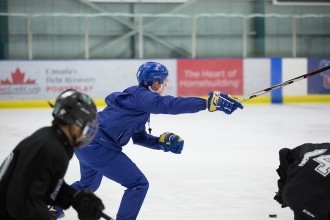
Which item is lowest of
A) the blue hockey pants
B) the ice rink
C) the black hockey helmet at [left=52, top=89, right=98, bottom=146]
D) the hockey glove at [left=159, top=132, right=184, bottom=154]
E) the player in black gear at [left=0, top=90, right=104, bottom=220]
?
the ice rink

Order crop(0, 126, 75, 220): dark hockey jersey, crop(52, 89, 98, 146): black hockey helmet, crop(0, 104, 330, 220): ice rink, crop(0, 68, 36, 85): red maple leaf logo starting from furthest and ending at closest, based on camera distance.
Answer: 1. crop(0, 68, 36, 85): red maple leaf logo
2. crop(0, 104, 330, 220): ice rink
3. crop(52, 89, 98, 146): black hockey helmet
4. crop(0, 126, 75, 220): dark hockey jersey

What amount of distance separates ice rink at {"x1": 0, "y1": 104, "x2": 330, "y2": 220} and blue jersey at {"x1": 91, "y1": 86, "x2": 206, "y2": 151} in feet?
2.64

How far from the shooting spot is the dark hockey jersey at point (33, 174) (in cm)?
262

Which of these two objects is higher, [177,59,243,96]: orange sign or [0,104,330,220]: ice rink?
[177,59,243,96]: orange sign

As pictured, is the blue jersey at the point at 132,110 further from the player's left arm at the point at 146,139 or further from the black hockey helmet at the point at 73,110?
the black hockey helmet at the point at 73,110

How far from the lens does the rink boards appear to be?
13.5 meters

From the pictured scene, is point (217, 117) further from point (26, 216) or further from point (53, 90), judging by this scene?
point (26, 216)

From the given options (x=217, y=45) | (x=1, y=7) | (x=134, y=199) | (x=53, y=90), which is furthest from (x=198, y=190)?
(x=217, y=45)

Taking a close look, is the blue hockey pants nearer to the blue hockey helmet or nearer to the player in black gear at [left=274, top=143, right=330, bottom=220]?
the blue hockey helmet

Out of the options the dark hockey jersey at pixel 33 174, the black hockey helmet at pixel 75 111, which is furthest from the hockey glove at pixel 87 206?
the black hockey helmet at pixel 75 111

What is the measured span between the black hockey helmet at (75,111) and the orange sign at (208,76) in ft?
37.6

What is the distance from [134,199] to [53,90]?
9622mm

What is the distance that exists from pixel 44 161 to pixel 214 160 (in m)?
4.97

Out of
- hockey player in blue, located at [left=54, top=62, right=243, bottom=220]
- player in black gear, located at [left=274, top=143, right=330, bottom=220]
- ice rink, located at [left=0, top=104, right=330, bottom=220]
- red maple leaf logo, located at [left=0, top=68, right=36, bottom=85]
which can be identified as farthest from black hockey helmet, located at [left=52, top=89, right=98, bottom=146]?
red maple leaf logo, located at [left=0, top=68, right=36, bottom=85]
